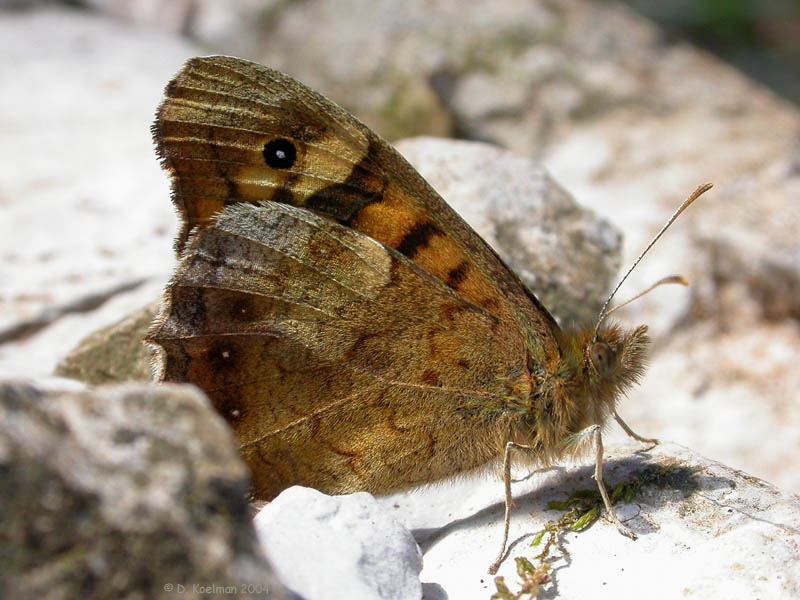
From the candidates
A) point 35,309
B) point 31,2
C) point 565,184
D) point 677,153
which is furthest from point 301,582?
point 31,2

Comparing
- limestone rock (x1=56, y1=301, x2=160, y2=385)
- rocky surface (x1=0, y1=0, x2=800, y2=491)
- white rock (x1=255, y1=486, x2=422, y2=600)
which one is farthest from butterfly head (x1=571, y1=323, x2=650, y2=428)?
rocky surface (x1=0, y1=0, x2=800, y2=491)

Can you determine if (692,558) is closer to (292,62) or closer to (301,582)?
(301,582)

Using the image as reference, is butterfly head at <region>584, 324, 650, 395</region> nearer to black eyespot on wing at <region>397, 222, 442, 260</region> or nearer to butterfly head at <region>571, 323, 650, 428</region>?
butterfly head at <region>571, 323, 650, 428</region>

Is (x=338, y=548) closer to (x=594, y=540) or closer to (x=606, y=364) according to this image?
(x=594, y=540)

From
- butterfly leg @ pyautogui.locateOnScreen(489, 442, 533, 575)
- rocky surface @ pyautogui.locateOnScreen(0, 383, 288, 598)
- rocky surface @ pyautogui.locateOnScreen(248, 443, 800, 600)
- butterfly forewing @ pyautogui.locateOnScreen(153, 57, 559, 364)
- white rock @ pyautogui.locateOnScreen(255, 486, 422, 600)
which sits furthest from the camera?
butterfly forewing @ pyautogui.locateOnScreen(153, 57, 559, 364)

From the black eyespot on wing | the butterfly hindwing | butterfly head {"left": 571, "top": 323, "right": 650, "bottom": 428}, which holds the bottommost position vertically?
butterfly head {"left": 571, "top": 323, "right": 650, "bottom": 428}

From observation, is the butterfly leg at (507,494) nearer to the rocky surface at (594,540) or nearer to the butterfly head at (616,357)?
the rocky surface at (594,540)

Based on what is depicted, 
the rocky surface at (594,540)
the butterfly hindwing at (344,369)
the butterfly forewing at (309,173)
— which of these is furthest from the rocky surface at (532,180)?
the butterfly forewing at (309,173)
